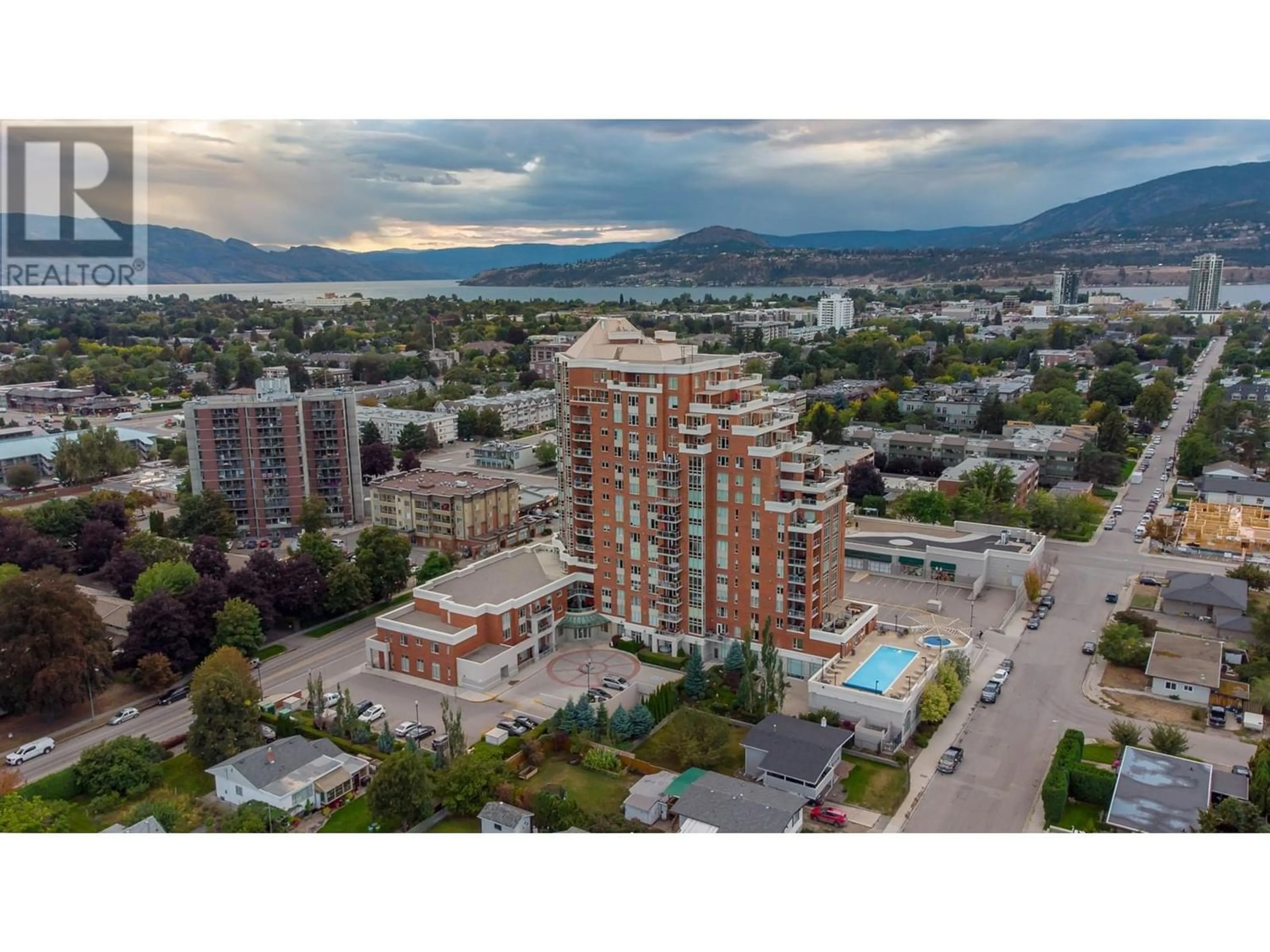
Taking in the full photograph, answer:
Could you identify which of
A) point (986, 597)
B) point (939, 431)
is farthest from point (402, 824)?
point (939, 431)

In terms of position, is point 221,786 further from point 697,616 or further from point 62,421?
point 62,421

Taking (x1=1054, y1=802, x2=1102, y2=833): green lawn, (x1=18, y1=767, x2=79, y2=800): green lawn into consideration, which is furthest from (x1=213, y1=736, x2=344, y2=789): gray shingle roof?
(x1=1054, y1=802, x2=1102, y2=833): green lawn

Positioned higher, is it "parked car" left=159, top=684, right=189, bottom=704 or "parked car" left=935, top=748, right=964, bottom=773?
"parked car" left=159, top=684, right=189, bottom=704

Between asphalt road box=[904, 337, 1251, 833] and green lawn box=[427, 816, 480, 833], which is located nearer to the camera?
green lawn box=[427, 816, 480, 833]

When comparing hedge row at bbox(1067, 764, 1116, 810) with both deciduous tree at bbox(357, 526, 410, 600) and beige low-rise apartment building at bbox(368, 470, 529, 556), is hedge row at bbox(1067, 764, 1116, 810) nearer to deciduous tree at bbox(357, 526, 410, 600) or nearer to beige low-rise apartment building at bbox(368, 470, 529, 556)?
deciduous tree at bbox(357, 526, 410, 600)

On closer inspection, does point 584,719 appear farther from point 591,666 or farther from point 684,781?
point 591,666

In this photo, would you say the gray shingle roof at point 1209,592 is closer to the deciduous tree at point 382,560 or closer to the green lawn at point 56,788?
the deciduous tree at point 382,560
